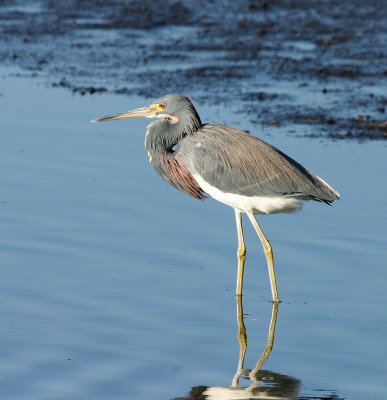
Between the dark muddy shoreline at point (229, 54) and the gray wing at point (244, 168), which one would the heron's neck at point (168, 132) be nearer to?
the gray wing at point (244, 168)

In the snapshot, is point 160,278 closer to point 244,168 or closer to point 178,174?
point 178,174

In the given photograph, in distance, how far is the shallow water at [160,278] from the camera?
5.36m

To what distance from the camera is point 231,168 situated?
675 centimetres

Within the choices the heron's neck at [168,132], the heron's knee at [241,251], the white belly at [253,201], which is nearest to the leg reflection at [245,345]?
the heron's knee at [241,251]

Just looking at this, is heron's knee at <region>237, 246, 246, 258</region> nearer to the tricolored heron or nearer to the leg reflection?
the tricolored heron

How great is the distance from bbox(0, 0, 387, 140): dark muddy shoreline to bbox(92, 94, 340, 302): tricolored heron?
3684 millimetres

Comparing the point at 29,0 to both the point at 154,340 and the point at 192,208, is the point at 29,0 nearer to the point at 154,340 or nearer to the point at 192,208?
the point at 192,208

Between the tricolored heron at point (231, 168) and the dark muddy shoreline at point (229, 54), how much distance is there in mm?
3684

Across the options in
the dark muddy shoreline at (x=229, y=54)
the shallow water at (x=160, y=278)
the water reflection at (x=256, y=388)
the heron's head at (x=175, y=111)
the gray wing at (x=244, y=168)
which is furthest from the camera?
the dark muddy shoreline at (x=229, y=54)

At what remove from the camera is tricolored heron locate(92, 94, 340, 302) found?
6.72 metres

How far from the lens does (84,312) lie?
6.18m

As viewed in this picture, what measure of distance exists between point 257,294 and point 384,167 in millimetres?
3111

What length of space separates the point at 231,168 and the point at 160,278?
3.16ft

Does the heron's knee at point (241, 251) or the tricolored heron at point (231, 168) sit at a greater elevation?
the tricolored heron at point (231, 168)
